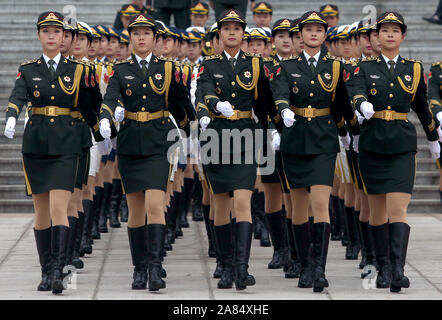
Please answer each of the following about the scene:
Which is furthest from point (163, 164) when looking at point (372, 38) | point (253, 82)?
point (372, 38)

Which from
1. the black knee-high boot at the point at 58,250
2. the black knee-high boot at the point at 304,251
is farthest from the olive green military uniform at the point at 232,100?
the black knee-high boot at the point at 58,250

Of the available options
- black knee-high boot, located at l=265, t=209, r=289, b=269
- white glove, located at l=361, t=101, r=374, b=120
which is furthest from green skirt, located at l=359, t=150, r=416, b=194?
black knee-high boot, located at l=265, t=209, r=289, b=269

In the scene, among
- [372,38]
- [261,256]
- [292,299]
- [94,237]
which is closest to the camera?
[292,299]

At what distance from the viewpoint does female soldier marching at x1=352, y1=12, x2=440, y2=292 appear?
9.94 m

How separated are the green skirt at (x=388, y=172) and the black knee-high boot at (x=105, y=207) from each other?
514 cm

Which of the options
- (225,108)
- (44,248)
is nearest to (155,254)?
(44,248)

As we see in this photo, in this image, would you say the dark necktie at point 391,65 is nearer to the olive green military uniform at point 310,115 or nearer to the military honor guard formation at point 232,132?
the military honor guard formation at point 232,132

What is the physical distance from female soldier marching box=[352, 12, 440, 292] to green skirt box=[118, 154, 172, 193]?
1.78 meters

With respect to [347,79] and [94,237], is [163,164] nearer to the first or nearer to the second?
[347,79]

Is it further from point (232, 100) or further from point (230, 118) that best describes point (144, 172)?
point (232, 100)

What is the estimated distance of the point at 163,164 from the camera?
1012cm

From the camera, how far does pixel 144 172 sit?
1005 centimetres

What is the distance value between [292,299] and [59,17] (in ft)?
10.7

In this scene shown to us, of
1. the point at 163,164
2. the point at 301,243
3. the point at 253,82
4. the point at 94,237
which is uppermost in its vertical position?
the point at 253,82
